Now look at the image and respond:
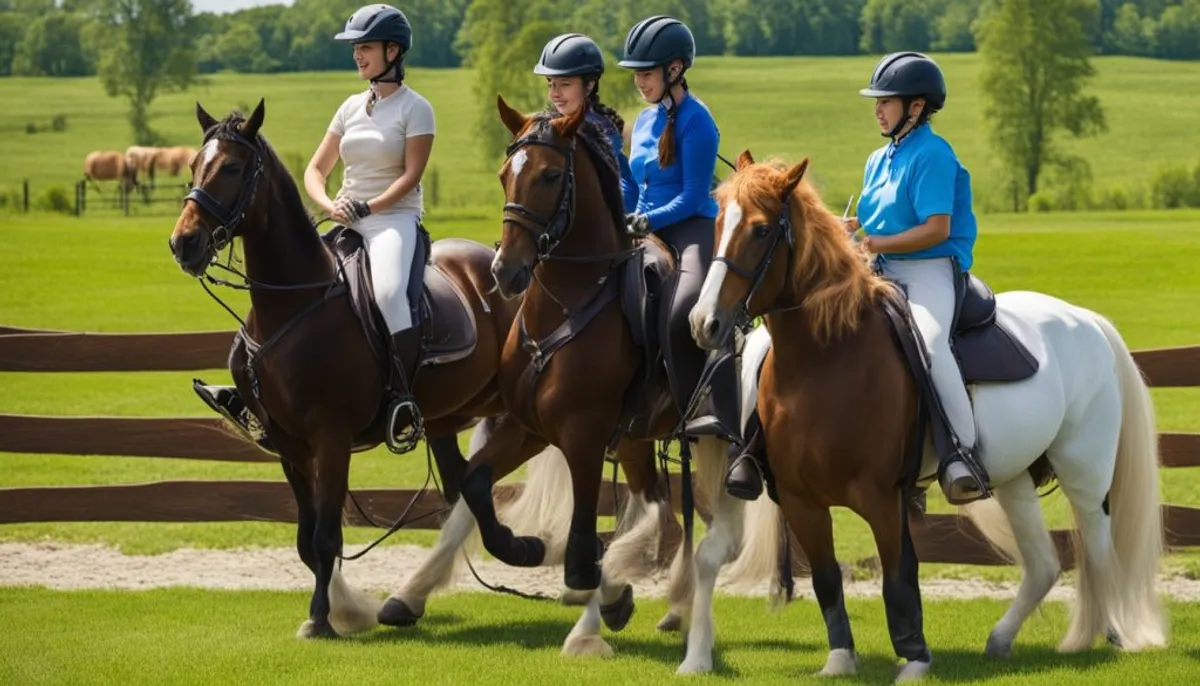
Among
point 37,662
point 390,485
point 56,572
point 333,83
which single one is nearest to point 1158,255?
point 390,485

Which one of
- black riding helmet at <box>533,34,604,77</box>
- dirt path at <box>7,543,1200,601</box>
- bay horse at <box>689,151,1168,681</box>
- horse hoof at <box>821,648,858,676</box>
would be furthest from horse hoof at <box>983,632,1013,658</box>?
black riding helmet at <box>533,34,604,77</box>

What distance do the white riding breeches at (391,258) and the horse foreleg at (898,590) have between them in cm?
264

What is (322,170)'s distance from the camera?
8.37 m

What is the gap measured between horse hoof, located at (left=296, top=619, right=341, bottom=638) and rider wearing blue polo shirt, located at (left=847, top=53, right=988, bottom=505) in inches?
115

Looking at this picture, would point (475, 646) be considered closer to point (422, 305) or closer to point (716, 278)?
point (422, 305)

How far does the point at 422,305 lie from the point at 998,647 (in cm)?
315

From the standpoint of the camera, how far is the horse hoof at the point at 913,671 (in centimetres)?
638

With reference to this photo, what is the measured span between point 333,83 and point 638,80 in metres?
85.5

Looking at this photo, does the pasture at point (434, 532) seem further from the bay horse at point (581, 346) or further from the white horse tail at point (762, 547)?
the bay horse at point (581, 346)

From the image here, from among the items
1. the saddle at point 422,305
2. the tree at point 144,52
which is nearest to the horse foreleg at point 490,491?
the saddle at point 422,305

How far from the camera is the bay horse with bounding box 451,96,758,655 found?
6922 mm

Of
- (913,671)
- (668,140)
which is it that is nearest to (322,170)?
(668,140)

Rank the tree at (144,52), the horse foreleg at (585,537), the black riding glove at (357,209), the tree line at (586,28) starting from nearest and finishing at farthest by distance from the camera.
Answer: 1. the horse foreleg at (585,537)
2. the black riding glove at (357,209)
3. the tree at (144,52)
4. the tree line at (586,28)

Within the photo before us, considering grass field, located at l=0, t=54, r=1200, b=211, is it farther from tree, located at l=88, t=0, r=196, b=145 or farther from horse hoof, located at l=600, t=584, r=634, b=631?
horse hoof, located at l=600, t=584, r=634, b=631
